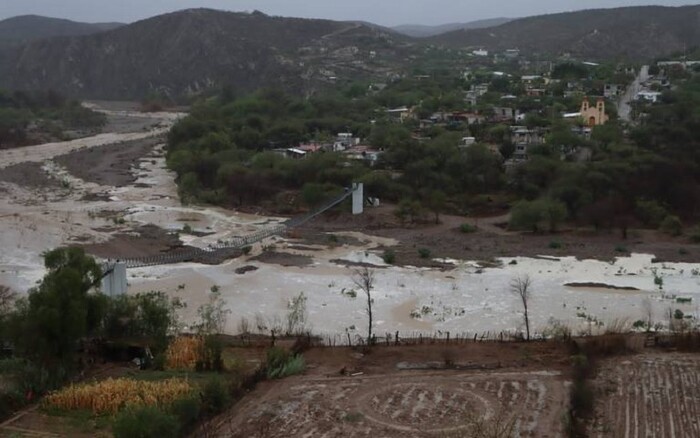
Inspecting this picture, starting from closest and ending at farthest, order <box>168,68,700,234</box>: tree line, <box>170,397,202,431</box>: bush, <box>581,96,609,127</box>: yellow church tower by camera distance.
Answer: <box>170,397,202,431</box>: bush
<box>168,68,700,234</box>: tree line
<box>581,96,609,127</box>: yellow church tower

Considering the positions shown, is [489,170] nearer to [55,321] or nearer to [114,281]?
[114,281]

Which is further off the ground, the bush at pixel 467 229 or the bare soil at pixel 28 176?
the bare soil at pixel 28 176

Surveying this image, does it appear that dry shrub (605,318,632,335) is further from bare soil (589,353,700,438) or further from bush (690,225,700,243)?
bush (690,225,700,243)

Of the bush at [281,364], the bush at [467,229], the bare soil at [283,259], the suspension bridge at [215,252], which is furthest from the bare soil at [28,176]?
the bush at [281,364]

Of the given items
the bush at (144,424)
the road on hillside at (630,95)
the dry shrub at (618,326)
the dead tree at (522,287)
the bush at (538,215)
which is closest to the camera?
the bush at (144,424)

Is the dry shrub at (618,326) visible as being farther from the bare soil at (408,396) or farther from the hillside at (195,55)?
the hillside at (195,55)

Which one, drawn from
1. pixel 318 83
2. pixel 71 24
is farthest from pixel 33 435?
pixel 71 24

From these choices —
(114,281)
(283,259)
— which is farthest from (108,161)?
(114,281)

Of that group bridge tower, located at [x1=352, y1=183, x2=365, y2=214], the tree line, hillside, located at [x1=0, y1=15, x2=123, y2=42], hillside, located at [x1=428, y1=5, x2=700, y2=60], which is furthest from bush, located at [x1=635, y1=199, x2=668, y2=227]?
hillside, located at [x1=0, y1=15, x2=123, y2=42]
